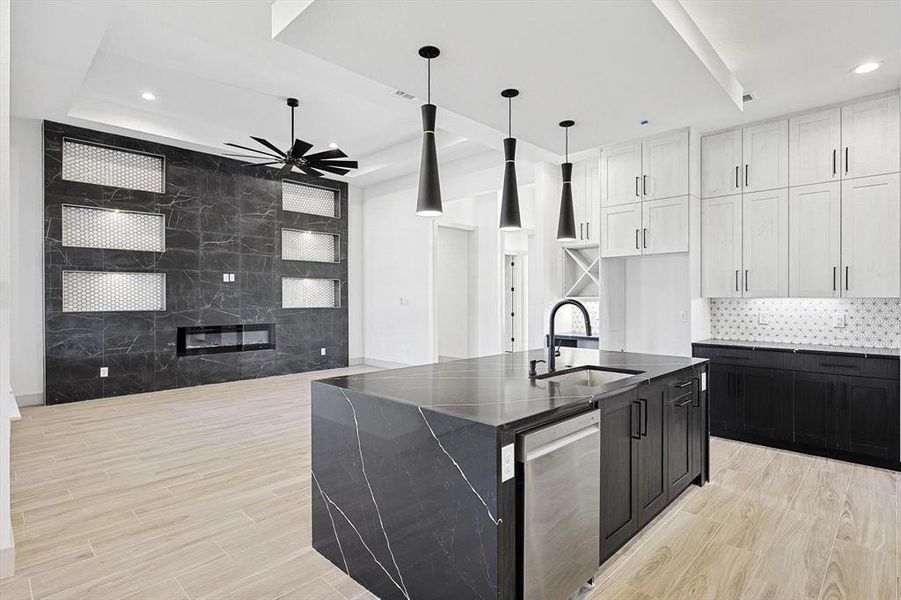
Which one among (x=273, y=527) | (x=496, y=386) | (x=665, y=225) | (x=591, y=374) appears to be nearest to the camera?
(x=496, y=386)

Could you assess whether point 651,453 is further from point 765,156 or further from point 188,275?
point 188,275

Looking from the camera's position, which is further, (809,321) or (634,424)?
(809,321)

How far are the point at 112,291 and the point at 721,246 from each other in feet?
23.5

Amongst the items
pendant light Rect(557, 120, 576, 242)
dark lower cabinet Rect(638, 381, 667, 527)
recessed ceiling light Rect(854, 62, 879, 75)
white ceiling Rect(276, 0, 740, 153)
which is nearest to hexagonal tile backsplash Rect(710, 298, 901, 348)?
recessed ceiling light Rect(854, 62, 879, 75)

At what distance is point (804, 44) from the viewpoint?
3.21 meters

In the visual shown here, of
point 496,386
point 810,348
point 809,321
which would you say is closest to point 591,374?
point 496,386

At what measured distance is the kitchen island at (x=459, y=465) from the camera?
5.66 ft

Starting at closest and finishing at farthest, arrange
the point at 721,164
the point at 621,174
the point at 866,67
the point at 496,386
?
the point at 496,386 → the point at 866,67 → the point at 721,164 → the point at 621,174

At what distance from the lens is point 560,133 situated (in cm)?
399

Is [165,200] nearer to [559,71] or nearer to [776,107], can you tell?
[559,71]

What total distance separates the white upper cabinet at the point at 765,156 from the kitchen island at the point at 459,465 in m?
2.55

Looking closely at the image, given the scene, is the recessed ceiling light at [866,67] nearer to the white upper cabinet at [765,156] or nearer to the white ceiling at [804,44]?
the white ceiling at [804,44]

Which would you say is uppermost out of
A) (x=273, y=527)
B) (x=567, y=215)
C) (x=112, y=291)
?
(x=567, y=215)

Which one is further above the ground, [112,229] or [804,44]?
[804,44]
